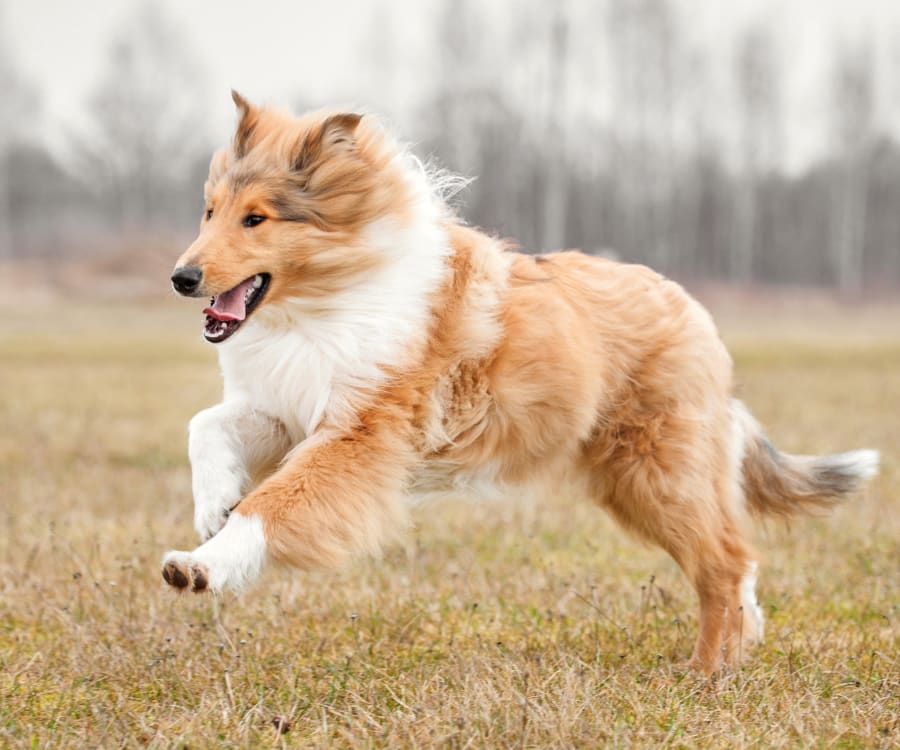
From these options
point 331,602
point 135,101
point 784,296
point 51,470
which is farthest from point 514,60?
point 331,602

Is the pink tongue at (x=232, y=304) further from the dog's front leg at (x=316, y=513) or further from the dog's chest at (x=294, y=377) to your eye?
the dog's front leg at (x=316, y=513)

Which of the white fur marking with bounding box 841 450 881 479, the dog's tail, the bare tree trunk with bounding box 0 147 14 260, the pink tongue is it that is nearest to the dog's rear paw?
the pink tongue

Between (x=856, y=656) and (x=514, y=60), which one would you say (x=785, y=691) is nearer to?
(x=856, y=656)

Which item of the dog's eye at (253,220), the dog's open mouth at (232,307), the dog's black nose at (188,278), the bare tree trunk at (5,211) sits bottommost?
the bare tree trunk at (5,211)

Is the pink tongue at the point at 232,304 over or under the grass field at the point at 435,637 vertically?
over

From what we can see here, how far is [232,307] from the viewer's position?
3994 mm

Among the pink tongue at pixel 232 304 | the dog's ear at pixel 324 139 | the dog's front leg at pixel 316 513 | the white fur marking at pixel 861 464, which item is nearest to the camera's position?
the dog's front leg at pixel 316 513

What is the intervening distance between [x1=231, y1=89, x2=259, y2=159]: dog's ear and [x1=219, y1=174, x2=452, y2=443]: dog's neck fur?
2.03 ft

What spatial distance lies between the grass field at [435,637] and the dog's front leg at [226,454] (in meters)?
0.62

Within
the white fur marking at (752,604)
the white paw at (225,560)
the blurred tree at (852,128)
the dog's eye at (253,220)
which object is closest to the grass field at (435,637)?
the white fur marking at (752,604)

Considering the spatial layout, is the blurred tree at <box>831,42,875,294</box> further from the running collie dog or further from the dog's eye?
the dog's eye

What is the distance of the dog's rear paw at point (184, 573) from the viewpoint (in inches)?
133

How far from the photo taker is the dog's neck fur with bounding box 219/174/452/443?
4.09m

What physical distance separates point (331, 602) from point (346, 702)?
141 cm
